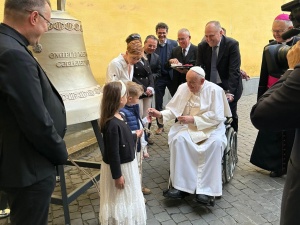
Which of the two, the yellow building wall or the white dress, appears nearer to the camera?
the white dress

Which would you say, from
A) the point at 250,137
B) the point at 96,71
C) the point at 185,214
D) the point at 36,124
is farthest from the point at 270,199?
the point at 96,71

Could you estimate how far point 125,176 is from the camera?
99.3 inches

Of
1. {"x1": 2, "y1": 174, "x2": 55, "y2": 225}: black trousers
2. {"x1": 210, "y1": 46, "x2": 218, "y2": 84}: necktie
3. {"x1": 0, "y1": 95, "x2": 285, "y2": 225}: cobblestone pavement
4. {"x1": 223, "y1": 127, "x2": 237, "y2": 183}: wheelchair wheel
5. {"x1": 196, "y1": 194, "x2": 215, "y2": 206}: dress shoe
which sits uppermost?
{"x1": 210, "y1": 46, "x2": 218, "y2": 84}: necktie

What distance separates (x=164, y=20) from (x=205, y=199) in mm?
4687

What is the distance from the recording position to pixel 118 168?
241 centimetres

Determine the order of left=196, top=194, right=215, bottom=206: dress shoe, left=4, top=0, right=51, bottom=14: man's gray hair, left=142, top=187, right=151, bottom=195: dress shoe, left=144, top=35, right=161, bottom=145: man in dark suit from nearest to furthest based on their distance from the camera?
left=4, top=0, right=51, bottom=14: man's gray hair, left=196, top=194, right=215, bottom=206: dress shoe, left=142, top=187, right=151, bottom=195: dress shoe, left=144, top=35, right=161, bottom=145: man in dark suit

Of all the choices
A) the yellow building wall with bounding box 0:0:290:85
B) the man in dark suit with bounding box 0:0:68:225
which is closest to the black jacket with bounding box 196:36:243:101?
the yellow building wall with bounding box 0:0:290:85

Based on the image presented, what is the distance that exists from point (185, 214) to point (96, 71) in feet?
10.8

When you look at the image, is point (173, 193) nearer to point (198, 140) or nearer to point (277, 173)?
point (198, 140)

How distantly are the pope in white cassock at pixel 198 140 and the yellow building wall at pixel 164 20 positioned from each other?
93.8 inches

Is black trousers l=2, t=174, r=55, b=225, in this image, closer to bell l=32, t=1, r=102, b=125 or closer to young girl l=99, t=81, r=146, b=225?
young girl l=99, t=81, r=146, b=225

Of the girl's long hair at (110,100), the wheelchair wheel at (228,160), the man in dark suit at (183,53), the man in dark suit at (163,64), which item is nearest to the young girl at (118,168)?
the girl's long hair at (110,100)

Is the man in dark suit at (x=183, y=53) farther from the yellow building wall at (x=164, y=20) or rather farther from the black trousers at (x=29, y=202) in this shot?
the black trousers at (x=29, y=202)

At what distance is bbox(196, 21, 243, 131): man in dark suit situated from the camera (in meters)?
4.16
